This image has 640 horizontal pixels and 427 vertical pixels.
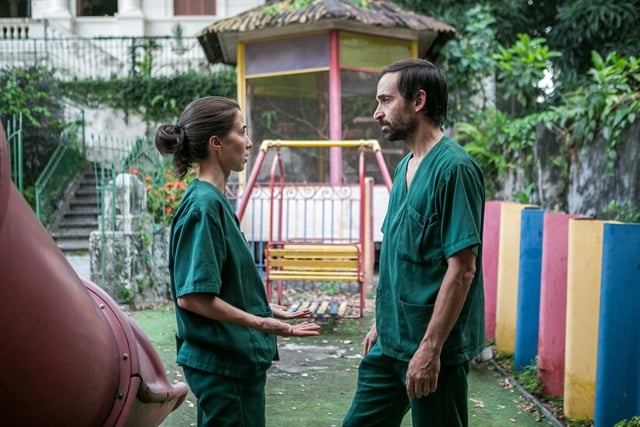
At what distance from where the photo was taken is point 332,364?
517cm

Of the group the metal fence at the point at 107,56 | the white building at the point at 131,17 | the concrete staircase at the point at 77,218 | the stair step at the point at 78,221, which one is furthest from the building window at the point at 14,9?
the stair step at the point at 78,221

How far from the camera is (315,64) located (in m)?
9.98

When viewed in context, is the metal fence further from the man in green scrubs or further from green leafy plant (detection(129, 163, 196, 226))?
the man in green scrubs

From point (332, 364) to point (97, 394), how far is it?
10.7 ft

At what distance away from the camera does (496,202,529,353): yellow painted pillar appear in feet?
16.5

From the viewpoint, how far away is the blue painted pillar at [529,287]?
457 centimetres

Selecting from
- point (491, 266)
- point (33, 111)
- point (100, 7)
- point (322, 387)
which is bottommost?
point (322, 387)

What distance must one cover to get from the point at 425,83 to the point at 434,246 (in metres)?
0.54

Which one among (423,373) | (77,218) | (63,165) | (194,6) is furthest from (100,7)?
(423,373)

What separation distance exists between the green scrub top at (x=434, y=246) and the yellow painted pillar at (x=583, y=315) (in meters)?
1.47

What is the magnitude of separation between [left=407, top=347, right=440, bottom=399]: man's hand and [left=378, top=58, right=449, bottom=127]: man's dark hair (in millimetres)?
780

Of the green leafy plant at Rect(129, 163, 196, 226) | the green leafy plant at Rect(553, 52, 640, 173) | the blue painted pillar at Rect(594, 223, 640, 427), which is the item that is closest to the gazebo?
the green leafy plant at Rect(129, 163, 196, 226)

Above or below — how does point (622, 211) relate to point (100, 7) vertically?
below

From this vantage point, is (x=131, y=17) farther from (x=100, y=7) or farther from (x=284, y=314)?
(x=284, y=314)
